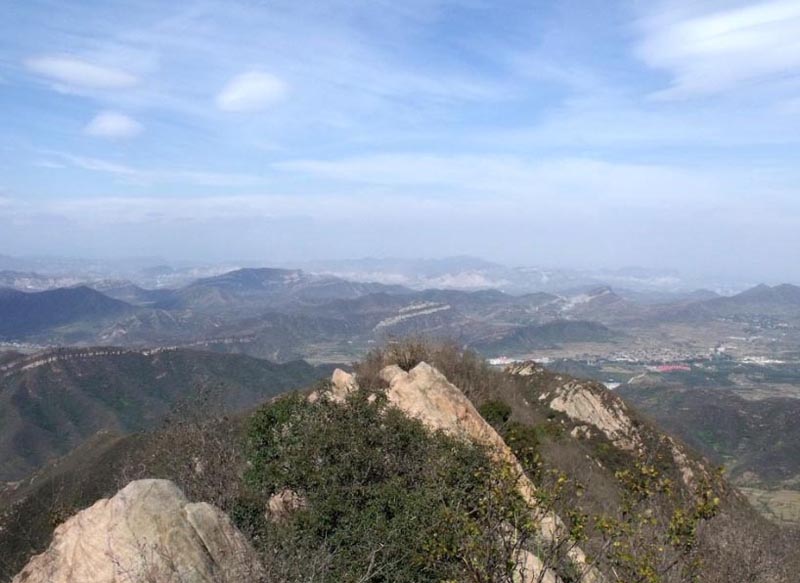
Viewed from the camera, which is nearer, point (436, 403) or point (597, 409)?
point (436, 403)

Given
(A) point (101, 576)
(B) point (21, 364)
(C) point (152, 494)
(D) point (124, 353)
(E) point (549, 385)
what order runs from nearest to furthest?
(A) point (101, 576) → (C) point (152, 494) → (E) point (549, 385) → (B) point (21, 364) → (D) point (124, 353)

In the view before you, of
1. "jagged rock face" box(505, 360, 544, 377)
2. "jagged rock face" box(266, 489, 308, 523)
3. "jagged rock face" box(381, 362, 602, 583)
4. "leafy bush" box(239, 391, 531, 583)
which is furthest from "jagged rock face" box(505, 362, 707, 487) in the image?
"jagged rock face" box(266, 489, 308, 523)

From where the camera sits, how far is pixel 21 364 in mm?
153500

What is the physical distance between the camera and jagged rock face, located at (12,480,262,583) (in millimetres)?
11109

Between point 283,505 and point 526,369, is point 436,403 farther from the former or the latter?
point 526,369

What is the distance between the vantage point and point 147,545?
37.6 ft

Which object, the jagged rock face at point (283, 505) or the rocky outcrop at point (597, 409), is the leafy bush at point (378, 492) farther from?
the rocky outcrop at point (597, 409)

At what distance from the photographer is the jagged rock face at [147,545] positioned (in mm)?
11109

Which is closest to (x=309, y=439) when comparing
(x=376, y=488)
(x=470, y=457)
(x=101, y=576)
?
(x=376, y=488)

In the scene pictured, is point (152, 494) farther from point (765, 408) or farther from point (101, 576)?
point (765, 408)

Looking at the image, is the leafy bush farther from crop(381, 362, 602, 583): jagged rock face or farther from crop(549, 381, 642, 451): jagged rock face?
crop(549, 381, 642, 451): jagged rock face

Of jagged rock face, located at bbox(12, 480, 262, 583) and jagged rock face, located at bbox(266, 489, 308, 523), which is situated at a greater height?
jagged rock face, located at bbox(12, 480, 262, 583)

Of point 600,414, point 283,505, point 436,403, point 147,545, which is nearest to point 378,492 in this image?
point 283,505

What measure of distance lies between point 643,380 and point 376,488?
18369 cm
